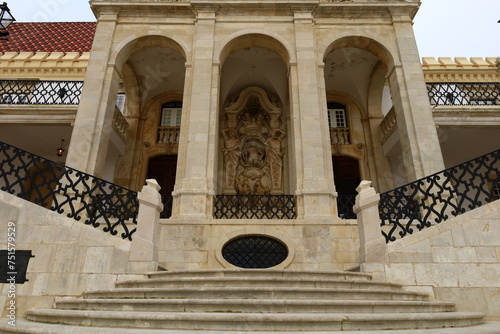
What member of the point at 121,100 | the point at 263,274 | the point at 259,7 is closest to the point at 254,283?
the point at 263,274

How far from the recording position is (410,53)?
412 inches

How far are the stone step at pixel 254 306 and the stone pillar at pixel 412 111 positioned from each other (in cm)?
574

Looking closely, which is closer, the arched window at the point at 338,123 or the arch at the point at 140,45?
the arch at the point at 140,45

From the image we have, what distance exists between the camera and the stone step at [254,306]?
12.4 ft

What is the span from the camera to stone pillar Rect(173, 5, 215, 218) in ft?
27.0

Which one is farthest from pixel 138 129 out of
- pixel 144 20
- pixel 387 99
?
pixel 387 99

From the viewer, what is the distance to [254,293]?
13.7ft

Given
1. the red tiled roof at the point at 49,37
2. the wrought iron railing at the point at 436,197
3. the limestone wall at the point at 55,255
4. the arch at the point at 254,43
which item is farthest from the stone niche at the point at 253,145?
the red tiled roof at the point at 49,37

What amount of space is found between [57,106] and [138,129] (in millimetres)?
3121

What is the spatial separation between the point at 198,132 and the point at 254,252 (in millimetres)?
3768

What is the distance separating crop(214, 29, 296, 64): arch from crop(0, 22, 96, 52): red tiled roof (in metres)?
11.5

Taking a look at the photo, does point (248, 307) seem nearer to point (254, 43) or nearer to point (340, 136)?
point (254, 43)

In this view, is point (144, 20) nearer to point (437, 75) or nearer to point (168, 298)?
point (168, 298)

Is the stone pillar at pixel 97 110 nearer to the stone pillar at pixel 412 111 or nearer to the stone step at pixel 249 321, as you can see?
the stone step at pixel 249 321
